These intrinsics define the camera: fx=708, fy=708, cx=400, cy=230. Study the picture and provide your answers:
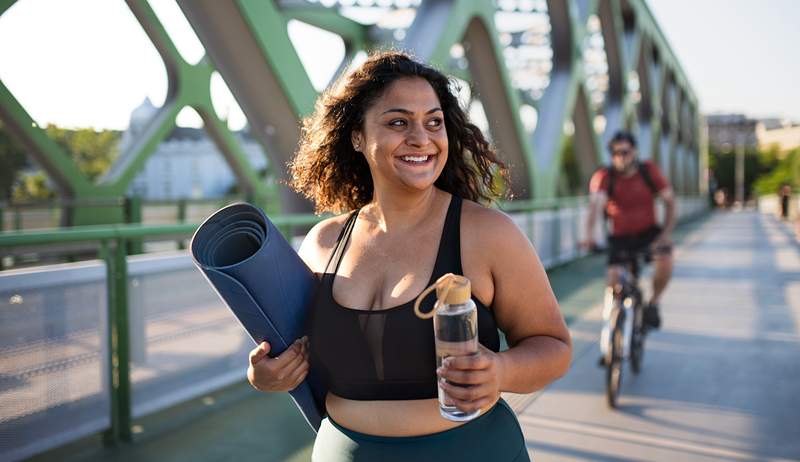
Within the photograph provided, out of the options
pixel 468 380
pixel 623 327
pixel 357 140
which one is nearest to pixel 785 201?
pixel 623 327

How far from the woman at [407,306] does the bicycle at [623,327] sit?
10.2ft

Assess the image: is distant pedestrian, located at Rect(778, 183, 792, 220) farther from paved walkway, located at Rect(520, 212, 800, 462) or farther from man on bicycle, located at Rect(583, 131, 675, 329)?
man on bicycle, located at Rect(583, 131, 675, 329)

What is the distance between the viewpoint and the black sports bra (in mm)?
1438

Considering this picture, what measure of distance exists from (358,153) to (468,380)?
85 centimetres

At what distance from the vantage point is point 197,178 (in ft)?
246

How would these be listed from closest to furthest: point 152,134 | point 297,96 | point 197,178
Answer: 1. point 297,96
2. point 152,134
3. point 197,178

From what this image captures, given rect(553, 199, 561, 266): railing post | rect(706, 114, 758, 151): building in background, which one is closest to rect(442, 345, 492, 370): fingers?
rect(553, 199, 561, 266): railing post

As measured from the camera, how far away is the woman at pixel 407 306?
1465 millimetres

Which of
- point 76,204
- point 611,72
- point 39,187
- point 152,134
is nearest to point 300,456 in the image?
point 76,204

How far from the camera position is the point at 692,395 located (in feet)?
15.4

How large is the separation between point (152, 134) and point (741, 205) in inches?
2330

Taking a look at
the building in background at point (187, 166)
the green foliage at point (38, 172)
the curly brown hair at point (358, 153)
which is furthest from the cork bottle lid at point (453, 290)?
the building in background at point (187, 166)

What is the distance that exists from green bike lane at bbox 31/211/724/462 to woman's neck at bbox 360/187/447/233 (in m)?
2.29

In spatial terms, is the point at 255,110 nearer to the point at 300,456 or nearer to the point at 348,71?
the point at 300,456
